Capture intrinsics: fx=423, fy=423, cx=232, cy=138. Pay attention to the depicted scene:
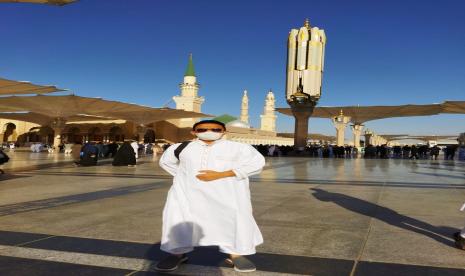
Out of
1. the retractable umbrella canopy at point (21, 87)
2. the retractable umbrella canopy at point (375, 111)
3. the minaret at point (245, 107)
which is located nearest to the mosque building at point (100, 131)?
the retractable umbrella canopy at point (375, 111)

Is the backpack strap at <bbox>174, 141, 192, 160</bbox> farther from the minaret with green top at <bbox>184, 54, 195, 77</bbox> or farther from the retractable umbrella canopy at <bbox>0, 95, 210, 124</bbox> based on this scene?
the minaret with green top at <bbox>184, 54, 195, 77</bbox>

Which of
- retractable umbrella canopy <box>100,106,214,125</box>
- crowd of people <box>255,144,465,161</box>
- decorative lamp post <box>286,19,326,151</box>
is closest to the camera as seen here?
crowd of people <box>255,144,465,161</box>

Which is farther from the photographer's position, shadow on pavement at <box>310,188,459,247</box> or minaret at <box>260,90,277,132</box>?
minaret at <box>260,90,277,132</box>

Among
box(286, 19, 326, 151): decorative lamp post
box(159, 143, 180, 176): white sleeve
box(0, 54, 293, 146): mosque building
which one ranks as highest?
box(286, 19, 326, 151): decorative lamp post

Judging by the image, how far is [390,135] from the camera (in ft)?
563

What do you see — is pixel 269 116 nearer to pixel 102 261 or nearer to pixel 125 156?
pixel 125 156

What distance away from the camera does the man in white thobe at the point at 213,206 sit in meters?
3.31

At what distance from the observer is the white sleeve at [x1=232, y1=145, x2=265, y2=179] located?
3.38m

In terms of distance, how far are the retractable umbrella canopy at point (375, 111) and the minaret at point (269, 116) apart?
66598mm

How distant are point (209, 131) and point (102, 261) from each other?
4.63 feet

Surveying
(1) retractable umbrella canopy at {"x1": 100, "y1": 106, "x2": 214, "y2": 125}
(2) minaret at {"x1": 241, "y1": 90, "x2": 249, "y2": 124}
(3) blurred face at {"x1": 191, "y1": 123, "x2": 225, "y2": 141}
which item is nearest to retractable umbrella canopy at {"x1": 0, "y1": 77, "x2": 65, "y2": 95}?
(3) blurred face at {"x1": 191, "y1": 123, "x2": 225, "y2": 141}

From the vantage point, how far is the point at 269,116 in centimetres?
13062

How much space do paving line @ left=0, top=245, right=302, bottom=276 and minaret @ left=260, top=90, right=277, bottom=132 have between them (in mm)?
126357

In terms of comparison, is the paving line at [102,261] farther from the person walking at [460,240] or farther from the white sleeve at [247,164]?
the person walking at [460,240]
